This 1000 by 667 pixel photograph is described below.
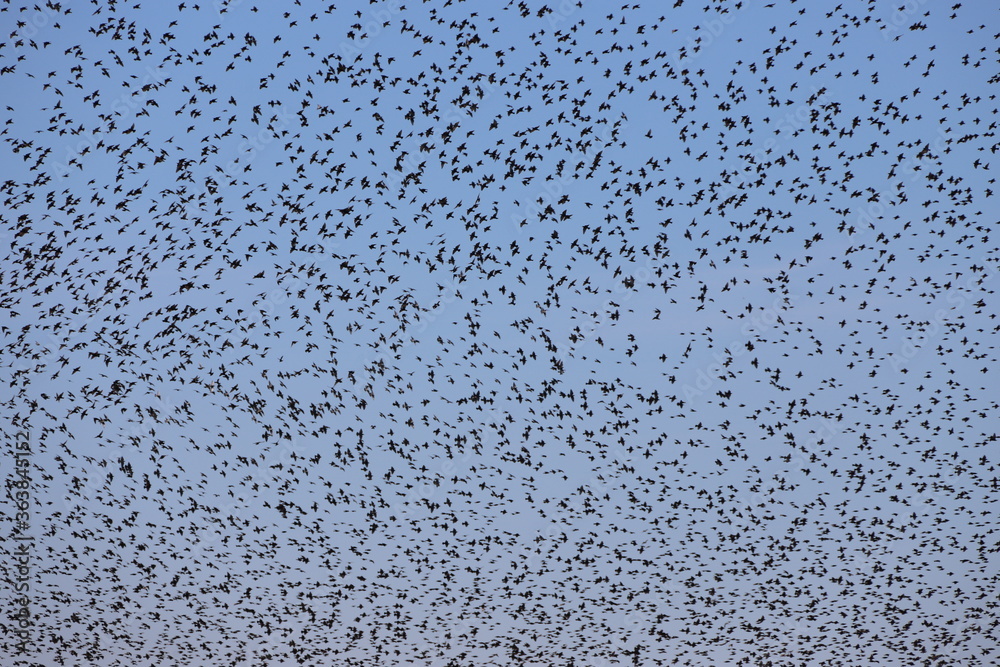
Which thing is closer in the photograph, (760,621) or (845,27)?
(845,27)

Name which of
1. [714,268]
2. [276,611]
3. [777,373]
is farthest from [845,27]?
[276,611]

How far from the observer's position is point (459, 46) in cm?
2034

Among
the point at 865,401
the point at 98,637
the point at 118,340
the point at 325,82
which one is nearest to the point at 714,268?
the point at 865,401

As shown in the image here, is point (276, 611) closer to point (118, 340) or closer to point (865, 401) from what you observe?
point (118, 340)

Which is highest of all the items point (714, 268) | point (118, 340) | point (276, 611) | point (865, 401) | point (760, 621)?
point (714, 268)

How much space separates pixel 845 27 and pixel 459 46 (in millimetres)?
7077

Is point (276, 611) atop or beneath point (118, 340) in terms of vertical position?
beneath

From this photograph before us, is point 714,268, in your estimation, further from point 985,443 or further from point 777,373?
point 985,443

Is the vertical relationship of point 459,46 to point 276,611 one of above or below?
above

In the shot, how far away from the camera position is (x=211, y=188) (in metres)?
20.9

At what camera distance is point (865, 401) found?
2097cm

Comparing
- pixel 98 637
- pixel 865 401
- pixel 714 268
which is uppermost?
pixel 714 268

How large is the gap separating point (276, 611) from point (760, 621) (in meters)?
9.42

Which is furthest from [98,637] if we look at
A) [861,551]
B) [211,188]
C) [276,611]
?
[861,551]
